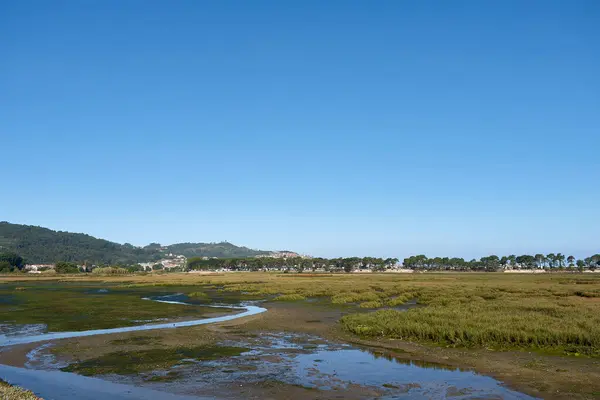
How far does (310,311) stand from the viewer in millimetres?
48875

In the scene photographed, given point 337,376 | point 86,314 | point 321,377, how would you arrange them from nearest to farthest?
point 321,377 < point 337,376 < point 86,314

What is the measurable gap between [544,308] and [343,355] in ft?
80.4

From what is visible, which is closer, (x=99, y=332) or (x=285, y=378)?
(x=285, y=378)

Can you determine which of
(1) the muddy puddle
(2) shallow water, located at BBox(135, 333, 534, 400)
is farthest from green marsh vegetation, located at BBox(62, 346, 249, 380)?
(2) shallow water, located at BBox(135, 333, 534, 400)

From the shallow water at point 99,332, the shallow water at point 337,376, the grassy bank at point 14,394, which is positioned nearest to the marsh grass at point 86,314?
the shallow water at point 99,332

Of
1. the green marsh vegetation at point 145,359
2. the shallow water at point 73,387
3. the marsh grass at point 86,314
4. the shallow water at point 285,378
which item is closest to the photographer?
the shallow water at point 73,387

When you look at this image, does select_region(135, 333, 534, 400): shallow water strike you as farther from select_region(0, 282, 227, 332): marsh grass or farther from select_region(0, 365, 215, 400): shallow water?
select_region(0, 282, 227, 332): marsh grass

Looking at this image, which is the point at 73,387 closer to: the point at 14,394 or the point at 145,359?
the point at 14,394

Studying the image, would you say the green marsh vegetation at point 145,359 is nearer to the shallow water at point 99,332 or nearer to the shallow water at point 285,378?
the shallow water at point 285,378

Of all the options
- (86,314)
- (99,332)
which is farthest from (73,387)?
(86,314)

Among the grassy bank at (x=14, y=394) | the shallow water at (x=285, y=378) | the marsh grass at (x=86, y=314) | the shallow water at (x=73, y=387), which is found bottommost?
the shallow water at (x=73, y=387)

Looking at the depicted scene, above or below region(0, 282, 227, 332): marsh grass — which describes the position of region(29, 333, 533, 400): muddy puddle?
below

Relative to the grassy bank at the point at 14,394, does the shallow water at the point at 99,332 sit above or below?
below

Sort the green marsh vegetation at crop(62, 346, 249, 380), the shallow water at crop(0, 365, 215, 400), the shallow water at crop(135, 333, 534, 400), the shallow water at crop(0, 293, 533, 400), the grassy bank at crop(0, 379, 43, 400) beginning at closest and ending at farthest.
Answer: the grassy bank at crop(0, 379, 43, 400)
the shallow water at crop(0, 365, 215, 400)
the shallow water at crop(0, 293, 533, 400)
the shallow water at crop(135, 333, 534, 400)
the green marsh vegetation at crop(62, 346, 249, 380)
